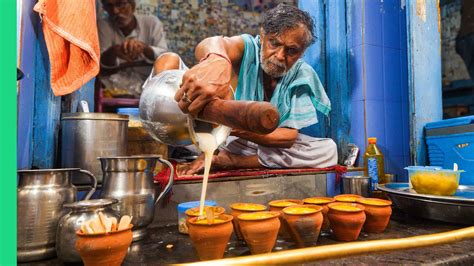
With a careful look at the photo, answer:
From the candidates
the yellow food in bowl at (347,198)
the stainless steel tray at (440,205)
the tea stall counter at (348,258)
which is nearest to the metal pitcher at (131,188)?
the tea stall counter at (348,258)

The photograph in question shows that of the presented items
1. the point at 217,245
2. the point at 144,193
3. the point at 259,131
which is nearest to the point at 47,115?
the point at 144,193

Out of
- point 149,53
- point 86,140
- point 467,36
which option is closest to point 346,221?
point 86,140

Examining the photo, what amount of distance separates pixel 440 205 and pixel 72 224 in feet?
4.50

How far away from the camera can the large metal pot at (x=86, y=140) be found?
143 cm

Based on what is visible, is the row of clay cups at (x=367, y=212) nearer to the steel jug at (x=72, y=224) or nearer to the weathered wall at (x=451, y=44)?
the steel jug at (x=72, y=224)

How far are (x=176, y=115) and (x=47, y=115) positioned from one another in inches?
28.9

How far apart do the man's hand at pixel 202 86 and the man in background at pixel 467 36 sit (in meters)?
5.10

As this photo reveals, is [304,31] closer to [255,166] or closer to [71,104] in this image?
[255,166]

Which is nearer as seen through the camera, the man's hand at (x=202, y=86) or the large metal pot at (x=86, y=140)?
the man's hand at (x=202, y=86)

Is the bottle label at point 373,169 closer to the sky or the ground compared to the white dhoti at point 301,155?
closer to the ground

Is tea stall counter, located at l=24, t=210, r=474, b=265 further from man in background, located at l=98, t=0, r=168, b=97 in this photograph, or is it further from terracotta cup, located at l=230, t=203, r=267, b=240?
man in background, located at l=98, t=0, r=168, b=97

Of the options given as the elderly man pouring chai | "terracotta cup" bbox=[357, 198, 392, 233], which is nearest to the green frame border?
"terracotta cup" bbox=[357, 198, 392, 233]

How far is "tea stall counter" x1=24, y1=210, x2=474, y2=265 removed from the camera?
3.22 ft

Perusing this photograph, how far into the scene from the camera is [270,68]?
2.24 meters
